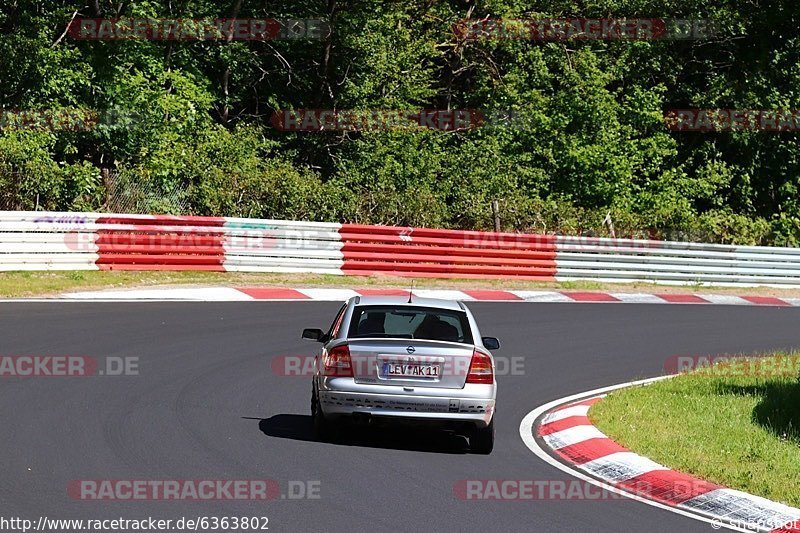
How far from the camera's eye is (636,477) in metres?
10.2

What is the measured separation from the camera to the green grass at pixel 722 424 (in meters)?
10.2

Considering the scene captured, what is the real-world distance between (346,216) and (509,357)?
36.3 ft

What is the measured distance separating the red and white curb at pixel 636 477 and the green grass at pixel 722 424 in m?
0.18

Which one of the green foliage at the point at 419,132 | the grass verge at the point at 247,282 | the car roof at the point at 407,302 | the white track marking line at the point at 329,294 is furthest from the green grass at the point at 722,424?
the green foliage at the point at 419,132

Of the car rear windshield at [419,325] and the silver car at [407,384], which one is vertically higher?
the car rear windshield at [419,325]

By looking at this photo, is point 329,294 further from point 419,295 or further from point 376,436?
point 376,436

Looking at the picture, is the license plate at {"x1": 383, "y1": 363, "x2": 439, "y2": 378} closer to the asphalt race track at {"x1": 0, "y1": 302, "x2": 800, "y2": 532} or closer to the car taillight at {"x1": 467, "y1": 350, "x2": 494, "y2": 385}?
the car taillight at {"x1": 467, "y1": 350, "x2": 494, "y2": 385}

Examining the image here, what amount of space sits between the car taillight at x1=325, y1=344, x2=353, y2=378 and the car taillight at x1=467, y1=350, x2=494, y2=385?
1001 mm

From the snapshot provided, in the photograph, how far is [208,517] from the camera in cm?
795

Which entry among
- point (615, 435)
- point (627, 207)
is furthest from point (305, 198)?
point (615, 435)

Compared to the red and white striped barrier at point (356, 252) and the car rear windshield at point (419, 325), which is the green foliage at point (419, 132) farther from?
the car rear windshield at point (419, 325)

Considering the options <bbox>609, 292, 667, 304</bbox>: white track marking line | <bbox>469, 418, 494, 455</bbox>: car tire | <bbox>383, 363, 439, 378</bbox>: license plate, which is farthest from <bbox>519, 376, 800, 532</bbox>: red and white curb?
<bbox>609, 292, 667, 304</bbox>: white track marking line

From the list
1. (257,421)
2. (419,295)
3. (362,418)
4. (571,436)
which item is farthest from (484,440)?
(419,295)

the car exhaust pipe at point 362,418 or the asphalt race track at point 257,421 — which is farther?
the car exhaust pipe at point 362,418
